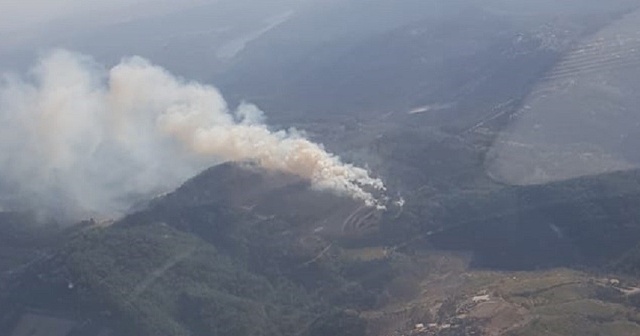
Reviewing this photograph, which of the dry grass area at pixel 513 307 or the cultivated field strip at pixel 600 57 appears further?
the cultivated field strip at pixel 600 57

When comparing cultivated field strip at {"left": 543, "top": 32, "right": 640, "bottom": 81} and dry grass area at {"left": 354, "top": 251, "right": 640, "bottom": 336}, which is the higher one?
cultivated field strip at {"left": 543, "top": 32, "right": 640, "bottom": 81}

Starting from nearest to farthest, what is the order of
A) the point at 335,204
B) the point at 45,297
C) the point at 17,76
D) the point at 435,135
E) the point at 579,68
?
1. the point at 45,297
2. the point at 335,204
3. the point at 435,135
4. the point at 579,68
5. the point at 17,76

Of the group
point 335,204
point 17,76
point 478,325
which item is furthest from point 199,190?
point 17,76

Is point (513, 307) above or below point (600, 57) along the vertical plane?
below

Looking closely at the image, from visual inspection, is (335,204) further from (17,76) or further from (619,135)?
Answer: (17,76)

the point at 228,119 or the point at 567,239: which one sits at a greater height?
the point at 228,119

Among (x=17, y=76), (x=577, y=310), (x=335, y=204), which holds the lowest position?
(x=577, y=310)

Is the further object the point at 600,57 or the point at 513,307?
the point at 600,57

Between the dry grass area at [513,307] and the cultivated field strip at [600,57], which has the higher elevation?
the cultivated field strip at [600,57]

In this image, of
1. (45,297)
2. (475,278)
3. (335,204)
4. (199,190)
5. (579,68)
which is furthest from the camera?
(579,68)

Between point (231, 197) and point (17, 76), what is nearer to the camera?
point (231, 197)

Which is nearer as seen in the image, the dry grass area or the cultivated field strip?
the dry grass area
